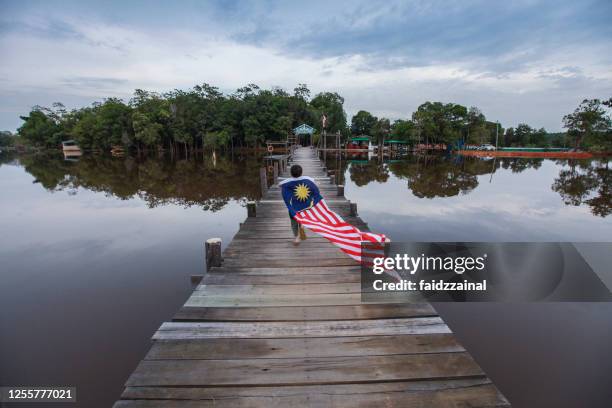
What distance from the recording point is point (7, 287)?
5.85 metres

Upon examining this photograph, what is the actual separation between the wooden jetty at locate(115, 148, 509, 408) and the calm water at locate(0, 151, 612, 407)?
1.64m

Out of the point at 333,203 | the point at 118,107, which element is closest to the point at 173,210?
the point at 333,203

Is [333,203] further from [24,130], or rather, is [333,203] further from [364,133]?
[24,130]

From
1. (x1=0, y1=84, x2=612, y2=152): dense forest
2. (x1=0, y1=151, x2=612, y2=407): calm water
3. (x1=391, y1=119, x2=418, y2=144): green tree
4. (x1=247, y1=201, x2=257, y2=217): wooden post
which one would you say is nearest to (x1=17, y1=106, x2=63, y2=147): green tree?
(x1=0, y1=84, x2=612, y2=152): dense forest

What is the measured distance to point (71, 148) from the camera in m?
55.9

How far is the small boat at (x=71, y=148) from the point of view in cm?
5469

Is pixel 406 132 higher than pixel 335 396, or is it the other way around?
pixel 406 132

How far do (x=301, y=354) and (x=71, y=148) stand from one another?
71.2 m

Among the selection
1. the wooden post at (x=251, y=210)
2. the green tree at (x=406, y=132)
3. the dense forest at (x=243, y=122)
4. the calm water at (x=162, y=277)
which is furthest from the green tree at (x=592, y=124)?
the wooden post at (x=251, y=210)

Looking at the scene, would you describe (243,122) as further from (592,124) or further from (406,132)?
(592,124)

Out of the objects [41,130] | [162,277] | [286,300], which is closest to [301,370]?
[286,300]

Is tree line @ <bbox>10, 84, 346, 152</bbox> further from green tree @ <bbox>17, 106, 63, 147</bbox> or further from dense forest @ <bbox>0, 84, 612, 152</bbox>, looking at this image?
green tree @ <bbox>17, 106, 63, 147</bbox>

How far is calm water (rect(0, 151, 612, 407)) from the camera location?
12.4ft

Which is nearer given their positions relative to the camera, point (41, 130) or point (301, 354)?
point (301, 354)
